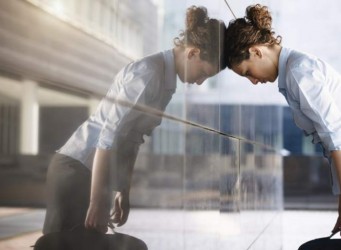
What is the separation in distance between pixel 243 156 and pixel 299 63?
0.78 metres

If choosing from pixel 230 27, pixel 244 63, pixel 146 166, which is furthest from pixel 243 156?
pixel 146 166

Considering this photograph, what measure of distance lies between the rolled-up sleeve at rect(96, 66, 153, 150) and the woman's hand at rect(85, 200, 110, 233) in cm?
13

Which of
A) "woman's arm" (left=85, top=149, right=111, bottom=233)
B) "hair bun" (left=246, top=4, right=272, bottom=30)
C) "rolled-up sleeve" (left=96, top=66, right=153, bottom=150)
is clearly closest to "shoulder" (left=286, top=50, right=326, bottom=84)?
"hair bun" (left=246, top=4, right=272, bottom=30)

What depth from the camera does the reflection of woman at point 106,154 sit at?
135 centimetres

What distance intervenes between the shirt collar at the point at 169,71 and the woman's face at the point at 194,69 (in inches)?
4.7

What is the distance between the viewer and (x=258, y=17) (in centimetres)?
553

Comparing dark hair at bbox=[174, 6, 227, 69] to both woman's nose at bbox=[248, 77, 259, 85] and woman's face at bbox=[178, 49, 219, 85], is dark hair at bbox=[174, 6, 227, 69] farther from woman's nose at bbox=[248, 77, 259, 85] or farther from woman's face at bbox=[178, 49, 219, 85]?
woman's nose at bbox=[248, 77, 259, 85]

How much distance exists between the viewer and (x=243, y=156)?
5359mm

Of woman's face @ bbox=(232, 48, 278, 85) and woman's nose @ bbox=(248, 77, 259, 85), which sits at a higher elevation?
woman's face @ bbox=(232, 48, 278, 85)

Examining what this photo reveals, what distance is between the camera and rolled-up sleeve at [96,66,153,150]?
160 cm

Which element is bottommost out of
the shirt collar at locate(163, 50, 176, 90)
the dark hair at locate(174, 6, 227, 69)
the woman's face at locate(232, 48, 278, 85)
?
the shirt collar at locate(163, 50, 176, 90)

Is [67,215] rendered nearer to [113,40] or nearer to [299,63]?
[113,40]

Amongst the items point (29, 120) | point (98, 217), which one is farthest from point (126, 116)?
point (29, 120)

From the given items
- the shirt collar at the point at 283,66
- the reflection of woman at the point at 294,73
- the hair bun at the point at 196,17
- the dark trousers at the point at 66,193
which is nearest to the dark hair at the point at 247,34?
the reflection of woman at the point at 294,73
